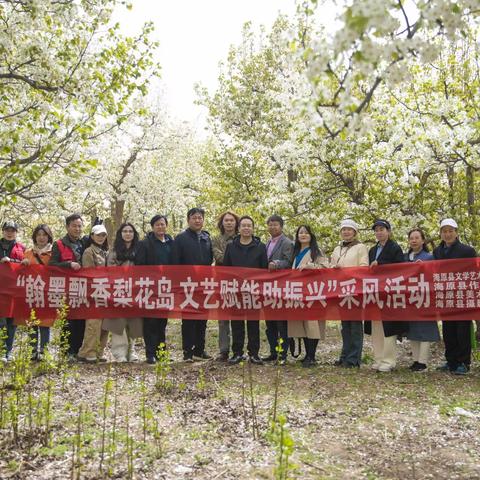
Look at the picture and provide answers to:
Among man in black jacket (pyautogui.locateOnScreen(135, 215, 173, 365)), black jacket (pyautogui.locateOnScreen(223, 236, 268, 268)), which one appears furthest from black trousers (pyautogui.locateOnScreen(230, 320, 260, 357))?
man in black jacket (pyautogui.locateOnScreen(135, 215, 173, 365))

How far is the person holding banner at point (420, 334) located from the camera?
752cm

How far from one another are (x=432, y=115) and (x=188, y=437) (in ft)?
22.3

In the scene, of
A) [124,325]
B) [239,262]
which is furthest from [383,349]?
[124,325]

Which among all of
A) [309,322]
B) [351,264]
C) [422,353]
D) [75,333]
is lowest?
[422,353]

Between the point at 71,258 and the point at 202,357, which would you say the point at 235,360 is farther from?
the point at 71,258

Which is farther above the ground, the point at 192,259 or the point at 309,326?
the point at 192,259

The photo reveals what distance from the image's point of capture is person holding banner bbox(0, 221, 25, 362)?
838cm

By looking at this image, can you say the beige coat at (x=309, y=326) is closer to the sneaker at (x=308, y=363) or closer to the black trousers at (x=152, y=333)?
the sneaker at (x=308, y=363)

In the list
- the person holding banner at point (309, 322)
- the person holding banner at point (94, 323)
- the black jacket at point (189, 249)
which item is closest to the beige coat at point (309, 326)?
the person holding banner at point (309, 322)

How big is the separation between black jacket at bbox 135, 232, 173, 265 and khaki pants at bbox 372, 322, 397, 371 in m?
3.62

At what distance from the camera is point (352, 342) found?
26.2 feet

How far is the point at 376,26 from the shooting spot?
2.82 meters

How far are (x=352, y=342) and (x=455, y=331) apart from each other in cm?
158

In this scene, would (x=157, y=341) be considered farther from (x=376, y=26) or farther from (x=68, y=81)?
(x=376, y=26)
